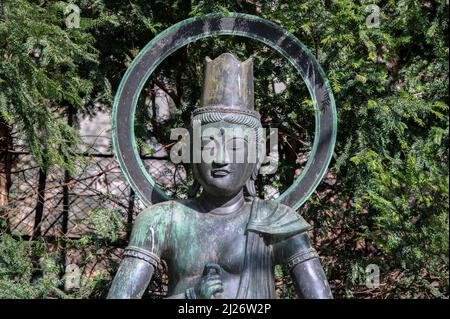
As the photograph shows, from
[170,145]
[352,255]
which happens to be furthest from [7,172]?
[352,255]

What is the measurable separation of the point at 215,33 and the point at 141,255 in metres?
1.31

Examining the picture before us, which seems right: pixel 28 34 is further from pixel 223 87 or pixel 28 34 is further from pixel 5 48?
pixel 223 87

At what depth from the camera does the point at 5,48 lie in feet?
15.1

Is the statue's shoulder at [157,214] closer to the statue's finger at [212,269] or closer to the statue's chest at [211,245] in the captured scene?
the statue's chest at [211,245]

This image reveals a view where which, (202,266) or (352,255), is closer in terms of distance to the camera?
(202,266)

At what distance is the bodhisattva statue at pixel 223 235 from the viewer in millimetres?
3713

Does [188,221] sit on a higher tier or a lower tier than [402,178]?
lower

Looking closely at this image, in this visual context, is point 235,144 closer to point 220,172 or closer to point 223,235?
point 220,172

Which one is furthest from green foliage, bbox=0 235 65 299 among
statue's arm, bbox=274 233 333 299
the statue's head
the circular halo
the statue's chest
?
statue's arm, bbox=274 233 333 299

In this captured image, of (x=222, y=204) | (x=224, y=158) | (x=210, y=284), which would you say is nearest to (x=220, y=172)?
(x=224, y=158)

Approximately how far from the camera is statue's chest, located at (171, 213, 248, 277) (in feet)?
12.4
